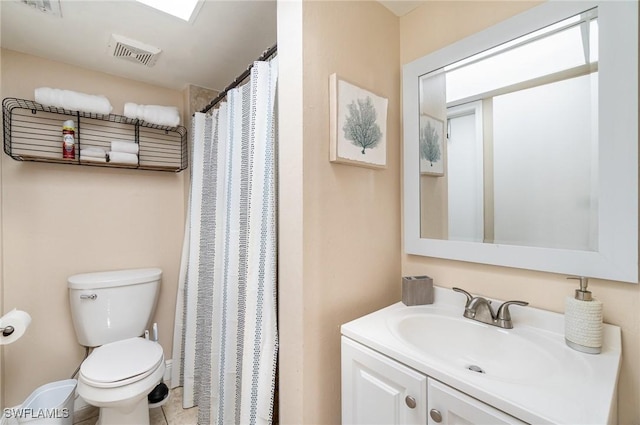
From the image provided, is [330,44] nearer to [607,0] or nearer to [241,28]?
[241,28]

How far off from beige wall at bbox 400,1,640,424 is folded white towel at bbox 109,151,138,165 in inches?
67.8

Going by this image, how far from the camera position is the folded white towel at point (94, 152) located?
164 centimetres

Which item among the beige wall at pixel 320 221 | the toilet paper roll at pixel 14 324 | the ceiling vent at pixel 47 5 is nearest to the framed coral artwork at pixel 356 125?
the beige wall at pixel 320 221

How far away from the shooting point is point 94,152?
167 cm

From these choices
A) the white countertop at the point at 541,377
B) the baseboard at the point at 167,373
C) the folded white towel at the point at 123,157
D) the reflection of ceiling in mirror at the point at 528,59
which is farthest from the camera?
the baseboard at the point at 167,373

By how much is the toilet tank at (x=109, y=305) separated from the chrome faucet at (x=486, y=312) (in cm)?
182

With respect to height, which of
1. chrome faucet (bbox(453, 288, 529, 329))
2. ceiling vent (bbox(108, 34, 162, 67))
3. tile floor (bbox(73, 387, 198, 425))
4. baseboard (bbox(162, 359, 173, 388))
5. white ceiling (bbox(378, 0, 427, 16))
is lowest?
tile floor (bbox(73, 387, 198, 425))

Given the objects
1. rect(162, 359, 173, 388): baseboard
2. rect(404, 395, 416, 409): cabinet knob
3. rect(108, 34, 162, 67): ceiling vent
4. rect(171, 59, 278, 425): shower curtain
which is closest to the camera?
rect(404, 395, 416, 409): cabinet knob

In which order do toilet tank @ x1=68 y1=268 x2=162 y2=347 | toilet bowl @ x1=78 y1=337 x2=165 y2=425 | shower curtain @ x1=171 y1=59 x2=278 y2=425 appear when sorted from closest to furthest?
shower curtain @ x1=171 y1=59 x2=278 y2=425
toilet bowl @ x1=78 y1=337 x2=165 y2=425
toilet tank @ x1=68 y1=268 x2=162 y2=347

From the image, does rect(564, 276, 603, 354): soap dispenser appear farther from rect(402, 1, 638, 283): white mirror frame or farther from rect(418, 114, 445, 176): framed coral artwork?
rect(418, 114, 445, 176): framed coral artwork

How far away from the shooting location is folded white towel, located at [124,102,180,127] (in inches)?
69.5

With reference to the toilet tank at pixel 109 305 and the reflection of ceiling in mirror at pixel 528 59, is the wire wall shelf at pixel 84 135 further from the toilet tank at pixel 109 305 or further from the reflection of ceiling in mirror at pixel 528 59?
the reflection of ceiling in mirror at pixel 528 59

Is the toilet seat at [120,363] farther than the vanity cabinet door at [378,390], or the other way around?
the toilet seat at [120,363]

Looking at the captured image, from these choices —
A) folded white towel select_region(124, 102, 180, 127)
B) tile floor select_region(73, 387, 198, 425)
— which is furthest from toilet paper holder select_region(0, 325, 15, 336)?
folded white towel select_region(124, 102, 180, 127)
